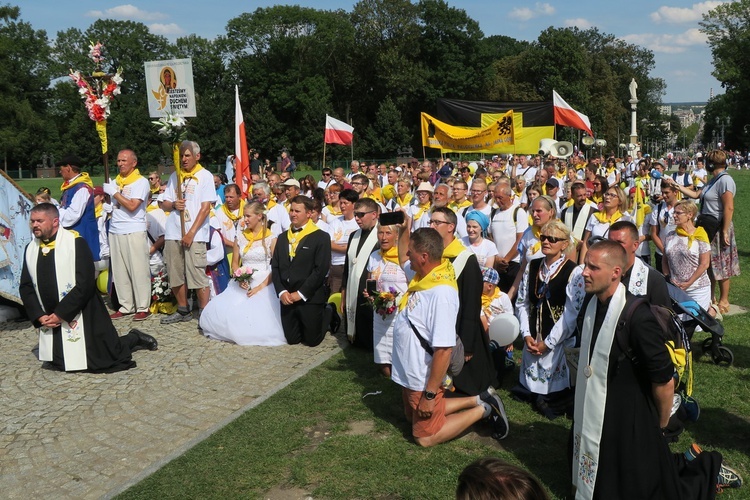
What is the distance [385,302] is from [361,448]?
1355mm

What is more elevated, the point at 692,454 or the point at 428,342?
the point at 428,342

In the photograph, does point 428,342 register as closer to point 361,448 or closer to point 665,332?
point 361,448

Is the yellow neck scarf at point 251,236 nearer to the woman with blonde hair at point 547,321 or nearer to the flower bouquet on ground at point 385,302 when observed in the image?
the flower bouquet on ground at point 385,302

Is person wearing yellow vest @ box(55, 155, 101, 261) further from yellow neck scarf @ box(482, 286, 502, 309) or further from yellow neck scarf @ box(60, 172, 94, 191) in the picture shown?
yellow neck scarf @ box(482, 286, 502, 309)

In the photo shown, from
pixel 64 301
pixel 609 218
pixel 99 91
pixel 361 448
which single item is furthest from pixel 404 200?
pixel 361 448

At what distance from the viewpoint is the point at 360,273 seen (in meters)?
7.98

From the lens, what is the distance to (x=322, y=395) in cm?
655

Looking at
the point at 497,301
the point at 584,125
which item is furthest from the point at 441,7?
the point at 497,301

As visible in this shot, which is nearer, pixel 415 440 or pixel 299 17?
pixel 415 440

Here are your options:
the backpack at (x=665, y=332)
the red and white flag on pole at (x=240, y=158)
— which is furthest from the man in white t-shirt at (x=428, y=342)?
the red and white flag on pole at (x=240, y=158)

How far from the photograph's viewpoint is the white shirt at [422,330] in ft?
16.3

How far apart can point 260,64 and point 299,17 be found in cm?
683

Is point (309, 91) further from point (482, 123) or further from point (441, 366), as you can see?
point (441, 366)

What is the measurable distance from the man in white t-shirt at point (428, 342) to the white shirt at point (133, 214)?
5604 millimetres
